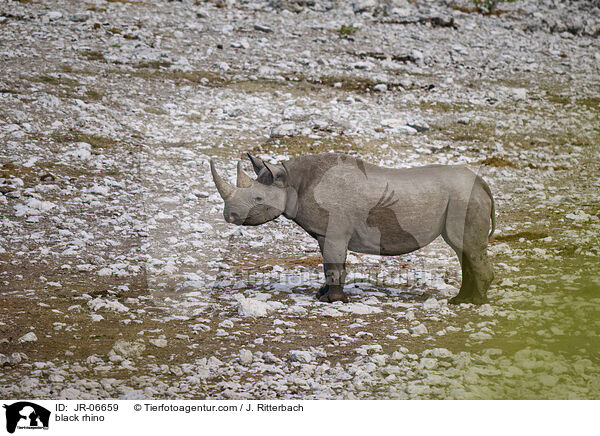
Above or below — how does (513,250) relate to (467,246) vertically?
below

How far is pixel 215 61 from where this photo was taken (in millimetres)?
14656

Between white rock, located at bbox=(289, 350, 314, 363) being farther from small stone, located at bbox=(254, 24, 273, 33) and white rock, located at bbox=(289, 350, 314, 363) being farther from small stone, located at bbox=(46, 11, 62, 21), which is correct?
small stone, located at bbox=(46, 11, 62, 21)

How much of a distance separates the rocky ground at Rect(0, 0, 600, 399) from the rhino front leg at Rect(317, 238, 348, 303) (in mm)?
174

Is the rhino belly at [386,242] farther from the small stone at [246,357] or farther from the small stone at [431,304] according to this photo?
the small stone at [246,357]

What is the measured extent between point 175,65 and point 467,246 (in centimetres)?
906

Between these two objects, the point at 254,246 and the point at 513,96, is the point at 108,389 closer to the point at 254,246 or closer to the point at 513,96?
the point at 254,246

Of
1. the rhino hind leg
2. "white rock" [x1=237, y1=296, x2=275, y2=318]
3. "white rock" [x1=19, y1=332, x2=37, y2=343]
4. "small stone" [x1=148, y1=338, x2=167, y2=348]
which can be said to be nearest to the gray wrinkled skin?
the rhino hind leg

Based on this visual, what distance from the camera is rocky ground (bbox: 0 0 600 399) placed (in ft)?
17.8

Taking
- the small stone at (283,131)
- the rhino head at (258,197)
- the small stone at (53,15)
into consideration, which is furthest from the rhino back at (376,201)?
the small stone at (53,15)

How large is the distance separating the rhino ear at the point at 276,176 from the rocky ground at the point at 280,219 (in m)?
0.99

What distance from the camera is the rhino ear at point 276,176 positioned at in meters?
6.49

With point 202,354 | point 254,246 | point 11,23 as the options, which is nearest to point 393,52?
point 11,23

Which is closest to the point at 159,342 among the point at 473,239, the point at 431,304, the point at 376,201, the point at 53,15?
the point at 376,201

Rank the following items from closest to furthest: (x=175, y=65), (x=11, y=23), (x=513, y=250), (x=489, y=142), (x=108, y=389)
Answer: (x=108, y=389)
(x=513, y=250)
(x=489, y=142)
(x=175, y=65)
(x=11, y=23)
